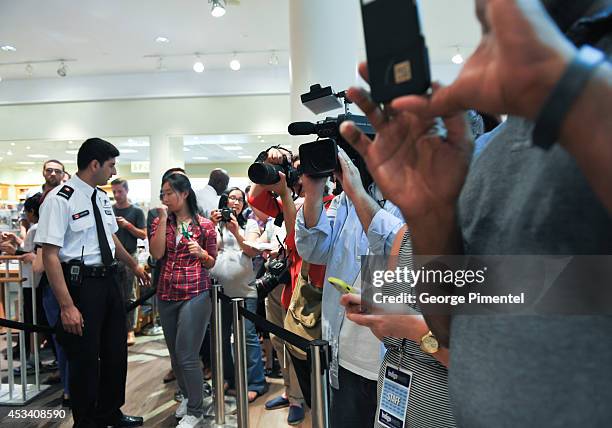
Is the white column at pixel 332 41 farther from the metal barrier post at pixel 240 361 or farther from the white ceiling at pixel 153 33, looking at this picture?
the white ceiling at pixel 153 33

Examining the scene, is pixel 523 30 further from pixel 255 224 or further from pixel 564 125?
pixel 255 224

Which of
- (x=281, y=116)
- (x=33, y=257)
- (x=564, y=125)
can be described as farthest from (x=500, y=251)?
(x=281, y=116)

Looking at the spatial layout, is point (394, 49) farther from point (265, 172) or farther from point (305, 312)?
point (305, 312)

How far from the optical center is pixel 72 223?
2.34m

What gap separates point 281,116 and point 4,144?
5.66m

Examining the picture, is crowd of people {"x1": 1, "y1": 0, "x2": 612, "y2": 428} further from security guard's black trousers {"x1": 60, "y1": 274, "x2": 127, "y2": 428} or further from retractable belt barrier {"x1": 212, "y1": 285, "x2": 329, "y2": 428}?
security guard's black trousers {"x1": 60, "y1": 274, "x2": 127, "y2": 428}

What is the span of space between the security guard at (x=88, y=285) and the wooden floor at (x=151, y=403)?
35 centimetres

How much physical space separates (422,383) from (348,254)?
0.59 m

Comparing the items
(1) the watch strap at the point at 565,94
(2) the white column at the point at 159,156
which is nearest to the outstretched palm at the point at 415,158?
(1) the watch strap at the point at 565,94

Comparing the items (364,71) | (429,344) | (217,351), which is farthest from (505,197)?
(217,351)

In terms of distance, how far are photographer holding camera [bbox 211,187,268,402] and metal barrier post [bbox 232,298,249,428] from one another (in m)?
0.74

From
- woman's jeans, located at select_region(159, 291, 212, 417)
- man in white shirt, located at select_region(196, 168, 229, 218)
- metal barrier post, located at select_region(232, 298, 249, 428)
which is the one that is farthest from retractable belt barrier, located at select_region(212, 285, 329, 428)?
man in white shirt, located at select_region(196, 168, 229, 218)

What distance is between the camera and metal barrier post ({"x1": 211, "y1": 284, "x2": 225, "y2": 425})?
2.47 metres

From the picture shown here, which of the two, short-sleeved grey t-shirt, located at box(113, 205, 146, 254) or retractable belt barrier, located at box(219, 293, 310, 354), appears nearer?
retractable belt barrier, located at box(219, 293, 310, 354)
